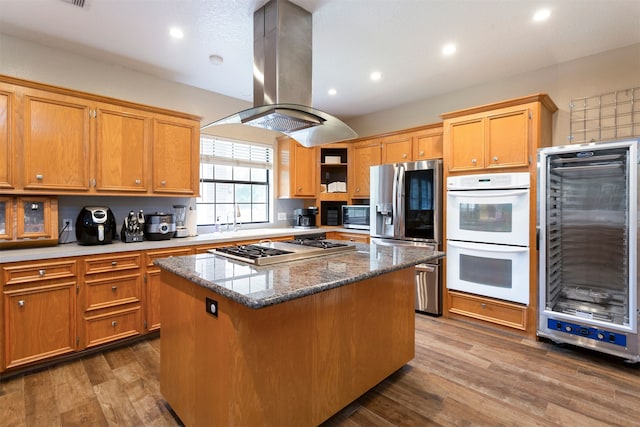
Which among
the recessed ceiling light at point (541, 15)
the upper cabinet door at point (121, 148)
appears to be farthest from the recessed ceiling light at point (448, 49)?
the upper cabinet door at point (121, 148)

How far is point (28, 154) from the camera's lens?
2.49 m

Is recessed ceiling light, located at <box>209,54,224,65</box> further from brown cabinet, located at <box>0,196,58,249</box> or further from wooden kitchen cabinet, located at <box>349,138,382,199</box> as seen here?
wooden kitchen cabinet, located at <box>349,138,382,199</box>

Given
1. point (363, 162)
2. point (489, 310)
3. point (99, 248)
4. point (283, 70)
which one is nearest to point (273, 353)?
point (283, 70)

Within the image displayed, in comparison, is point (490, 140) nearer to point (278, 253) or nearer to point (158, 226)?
point (278, 253)

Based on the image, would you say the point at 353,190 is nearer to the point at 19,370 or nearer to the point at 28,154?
the point at 28,154

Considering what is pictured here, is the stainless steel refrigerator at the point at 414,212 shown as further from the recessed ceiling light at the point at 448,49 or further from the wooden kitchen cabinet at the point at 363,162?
the recessed ceiling light at the point at 448,49

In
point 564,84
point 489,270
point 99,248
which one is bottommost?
point 489,270

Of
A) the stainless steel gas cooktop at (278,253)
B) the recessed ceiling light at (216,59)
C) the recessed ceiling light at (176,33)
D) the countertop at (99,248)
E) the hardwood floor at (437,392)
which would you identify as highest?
the recessed ceiling light at (216,59)

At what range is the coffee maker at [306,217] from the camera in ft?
15.5

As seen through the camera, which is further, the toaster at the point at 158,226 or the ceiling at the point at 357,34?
the toaster at the point at 158,226

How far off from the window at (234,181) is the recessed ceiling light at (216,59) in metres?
1.07

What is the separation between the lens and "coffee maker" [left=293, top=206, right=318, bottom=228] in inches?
186

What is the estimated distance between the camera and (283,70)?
2.15m

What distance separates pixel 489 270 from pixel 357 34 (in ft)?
8.72
